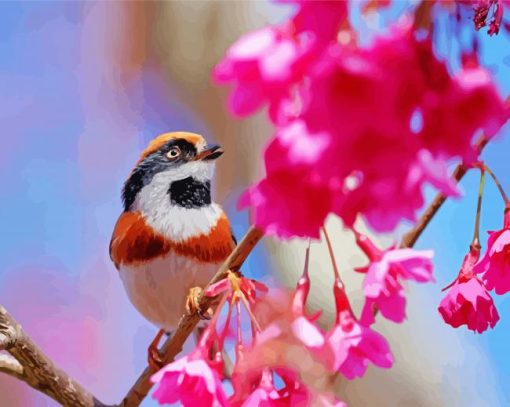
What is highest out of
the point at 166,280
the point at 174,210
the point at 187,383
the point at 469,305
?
the point at 174,210

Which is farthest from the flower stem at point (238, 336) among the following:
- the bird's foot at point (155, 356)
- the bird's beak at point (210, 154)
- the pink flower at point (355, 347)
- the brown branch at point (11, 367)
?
the bird's beak at point (210, 154)

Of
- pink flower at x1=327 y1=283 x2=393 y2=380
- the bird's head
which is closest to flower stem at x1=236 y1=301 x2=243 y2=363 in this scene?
pink flower at x1=327 y1=283 x2=393 y2=380

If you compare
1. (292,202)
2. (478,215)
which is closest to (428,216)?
(478,215)

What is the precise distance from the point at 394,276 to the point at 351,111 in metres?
0.24

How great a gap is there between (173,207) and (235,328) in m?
0.77

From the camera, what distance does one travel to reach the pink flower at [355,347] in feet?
1.89

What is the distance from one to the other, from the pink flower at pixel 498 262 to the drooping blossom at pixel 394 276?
230mm

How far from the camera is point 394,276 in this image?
22.7 inches

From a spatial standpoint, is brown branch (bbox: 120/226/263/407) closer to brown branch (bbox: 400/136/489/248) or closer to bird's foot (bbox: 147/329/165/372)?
bird's foot (bbox: 147/329/165/372)

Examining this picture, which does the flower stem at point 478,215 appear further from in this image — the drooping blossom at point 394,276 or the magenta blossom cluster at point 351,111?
the magenta blossom cluster at point 351,111

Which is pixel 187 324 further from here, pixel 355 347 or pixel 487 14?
pixel 487 14

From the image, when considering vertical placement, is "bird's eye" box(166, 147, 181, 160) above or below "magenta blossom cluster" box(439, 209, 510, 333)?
above

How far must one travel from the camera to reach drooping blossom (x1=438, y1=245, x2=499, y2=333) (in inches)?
31.5

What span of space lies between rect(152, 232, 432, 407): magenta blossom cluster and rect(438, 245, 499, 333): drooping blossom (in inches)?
8.0
